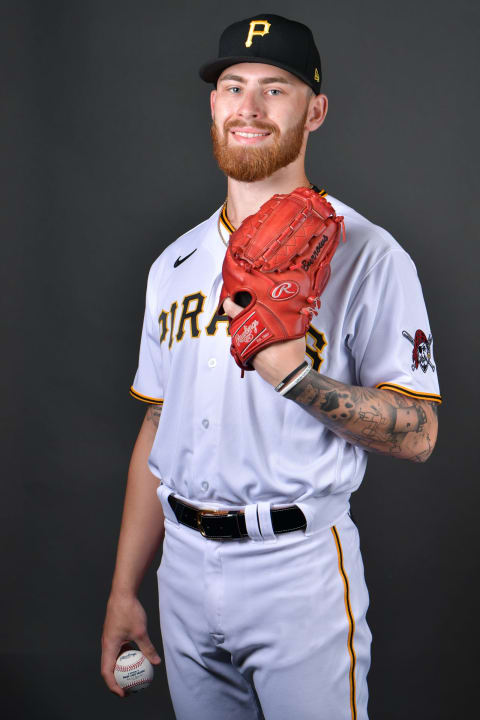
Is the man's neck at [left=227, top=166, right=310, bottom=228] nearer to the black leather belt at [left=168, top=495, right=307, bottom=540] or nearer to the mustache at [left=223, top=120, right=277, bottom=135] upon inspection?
the mustache at [left=223, top=120, right=277, bottom=135]

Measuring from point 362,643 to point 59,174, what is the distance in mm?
2011

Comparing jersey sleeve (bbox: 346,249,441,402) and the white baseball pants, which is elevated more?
jersey sleeve (bbox: 346,249,441,402)

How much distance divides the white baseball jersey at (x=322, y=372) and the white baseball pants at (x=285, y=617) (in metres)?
0.09

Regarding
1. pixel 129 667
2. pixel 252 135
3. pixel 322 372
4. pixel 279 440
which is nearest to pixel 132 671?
pixel 129 667

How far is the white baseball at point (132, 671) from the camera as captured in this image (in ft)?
7.16

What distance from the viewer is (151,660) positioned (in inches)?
88.8

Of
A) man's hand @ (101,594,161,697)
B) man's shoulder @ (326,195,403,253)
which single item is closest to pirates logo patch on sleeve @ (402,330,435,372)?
man's shoulder @ (326,195,403,253)

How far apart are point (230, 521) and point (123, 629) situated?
642mm

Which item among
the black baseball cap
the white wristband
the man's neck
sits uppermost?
the black baseball cap

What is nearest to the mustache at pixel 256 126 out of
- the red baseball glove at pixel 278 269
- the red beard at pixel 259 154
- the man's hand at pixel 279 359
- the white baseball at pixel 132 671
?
the red beard at pixel 259 154

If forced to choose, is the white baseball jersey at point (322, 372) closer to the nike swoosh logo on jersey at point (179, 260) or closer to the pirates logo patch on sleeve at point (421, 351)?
the pirates logo patch on sleeve at point (421, 351)

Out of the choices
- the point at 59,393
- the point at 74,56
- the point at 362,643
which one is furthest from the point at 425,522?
the point at 74,56

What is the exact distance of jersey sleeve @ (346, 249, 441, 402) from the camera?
1823 mm

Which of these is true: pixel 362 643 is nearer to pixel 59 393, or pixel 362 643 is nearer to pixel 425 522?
pixel 425 522
